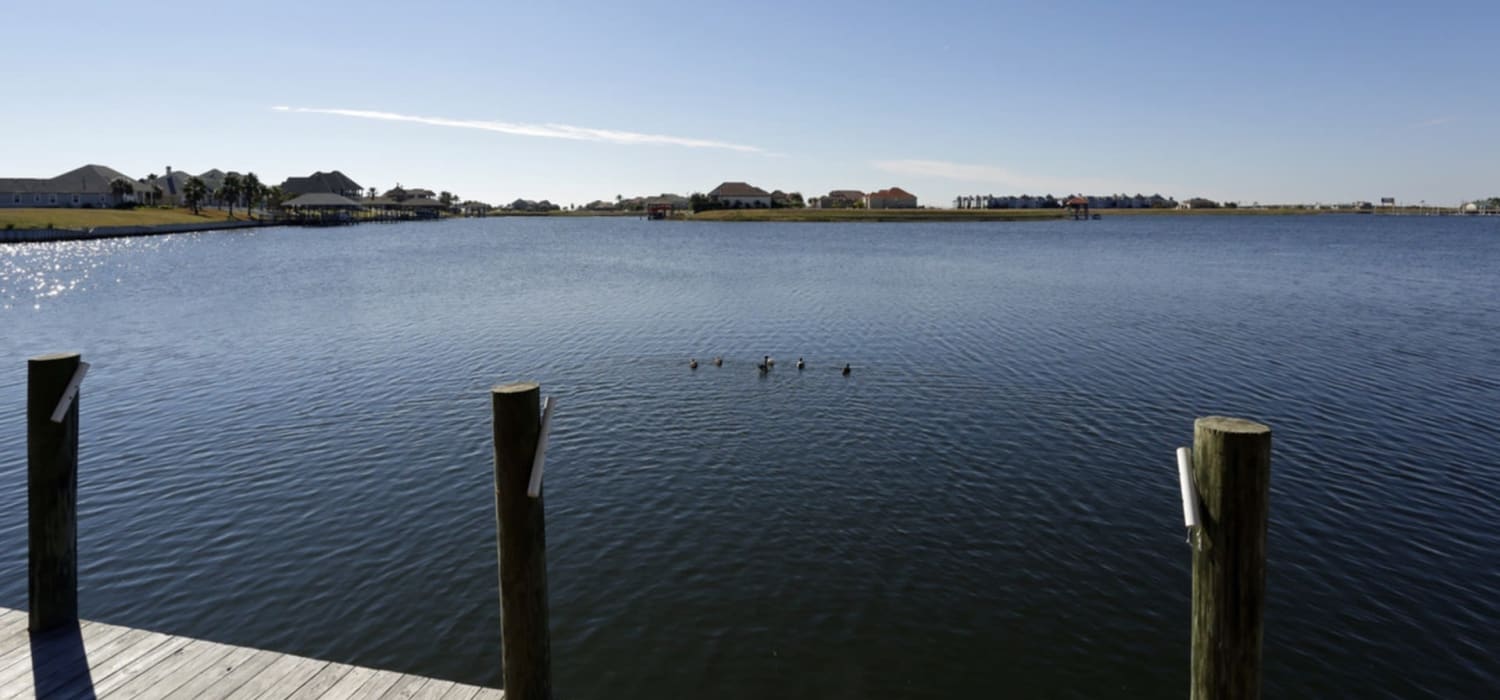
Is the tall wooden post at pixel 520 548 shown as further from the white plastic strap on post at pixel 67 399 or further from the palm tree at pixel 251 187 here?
the palm tree at pixel 251 187

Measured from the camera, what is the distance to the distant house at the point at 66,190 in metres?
154

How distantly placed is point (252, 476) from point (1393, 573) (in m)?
23.1

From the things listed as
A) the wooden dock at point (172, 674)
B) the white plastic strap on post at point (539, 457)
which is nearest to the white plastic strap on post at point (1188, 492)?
the white plastic strap on post at point (539, 457)

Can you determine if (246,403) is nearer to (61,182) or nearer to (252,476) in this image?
(252,476)

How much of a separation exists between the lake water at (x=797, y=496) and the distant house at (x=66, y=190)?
15446cm

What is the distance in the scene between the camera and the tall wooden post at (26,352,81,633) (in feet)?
28.1

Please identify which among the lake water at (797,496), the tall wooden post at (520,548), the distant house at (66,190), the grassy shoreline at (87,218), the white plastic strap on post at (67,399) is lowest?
the lake water at (797,496)

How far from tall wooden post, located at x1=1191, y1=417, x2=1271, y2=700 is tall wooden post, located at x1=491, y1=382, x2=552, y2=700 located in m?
5.43

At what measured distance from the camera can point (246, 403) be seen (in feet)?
79.4

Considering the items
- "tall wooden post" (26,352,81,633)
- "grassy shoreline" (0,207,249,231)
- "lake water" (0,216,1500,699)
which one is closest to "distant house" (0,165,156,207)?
"grassy shoreline" (0,207,249,231)

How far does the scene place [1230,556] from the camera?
5961 mm

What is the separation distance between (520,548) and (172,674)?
420 cm

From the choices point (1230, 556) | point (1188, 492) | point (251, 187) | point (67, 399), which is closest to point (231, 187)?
point (251, 187)

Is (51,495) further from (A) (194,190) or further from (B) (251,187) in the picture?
(B) (251,187)
